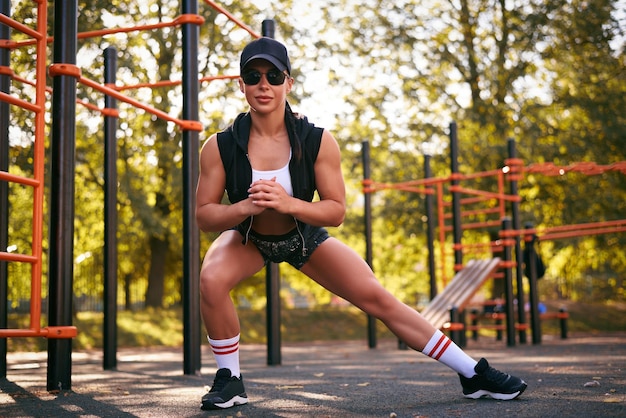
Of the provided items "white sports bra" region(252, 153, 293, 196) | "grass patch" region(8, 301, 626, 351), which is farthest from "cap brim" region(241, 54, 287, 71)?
"grass patch" region(8, 301, 626, 351)

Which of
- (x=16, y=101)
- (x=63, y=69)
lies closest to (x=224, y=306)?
(x=16, y=101)

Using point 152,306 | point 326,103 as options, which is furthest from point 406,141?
point 152,306

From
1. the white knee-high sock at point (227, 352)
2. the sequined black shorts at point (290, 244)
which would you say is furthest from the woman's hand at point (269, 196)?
the white knee-high sock at point (227, 352)

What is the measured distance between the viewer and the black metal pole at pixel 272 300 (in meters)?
6.92

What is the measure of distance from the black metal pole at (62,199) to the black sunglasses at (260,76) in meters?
1.52

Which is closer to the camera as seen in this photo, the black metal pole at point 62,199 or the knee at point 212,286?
the knee at point 212,286

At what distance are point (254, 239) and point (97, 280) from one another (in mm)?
19284

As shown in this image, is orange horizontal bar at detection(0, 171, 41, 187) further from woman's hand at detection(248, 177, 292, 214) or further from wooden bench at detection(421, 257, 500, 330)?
wooden bench at detection(421, 257, 500, 330)

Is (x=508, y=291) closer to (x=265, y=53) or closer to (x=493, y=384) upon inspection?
(x=493, y=384)

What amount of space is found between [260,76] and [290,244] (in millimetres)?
803

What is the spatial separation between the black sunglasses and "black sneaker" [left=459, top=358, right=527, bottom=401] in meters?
1.66

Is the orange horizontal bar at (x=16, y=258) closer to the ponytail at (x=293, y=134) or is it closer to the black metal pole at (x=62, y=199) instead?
the black metal pole at (x=62, y=199)

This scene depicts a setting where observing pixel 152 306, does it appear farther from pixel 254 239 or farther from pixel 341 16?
pixel 254 239

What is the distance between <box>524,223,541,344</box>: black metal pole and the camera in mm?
10820
